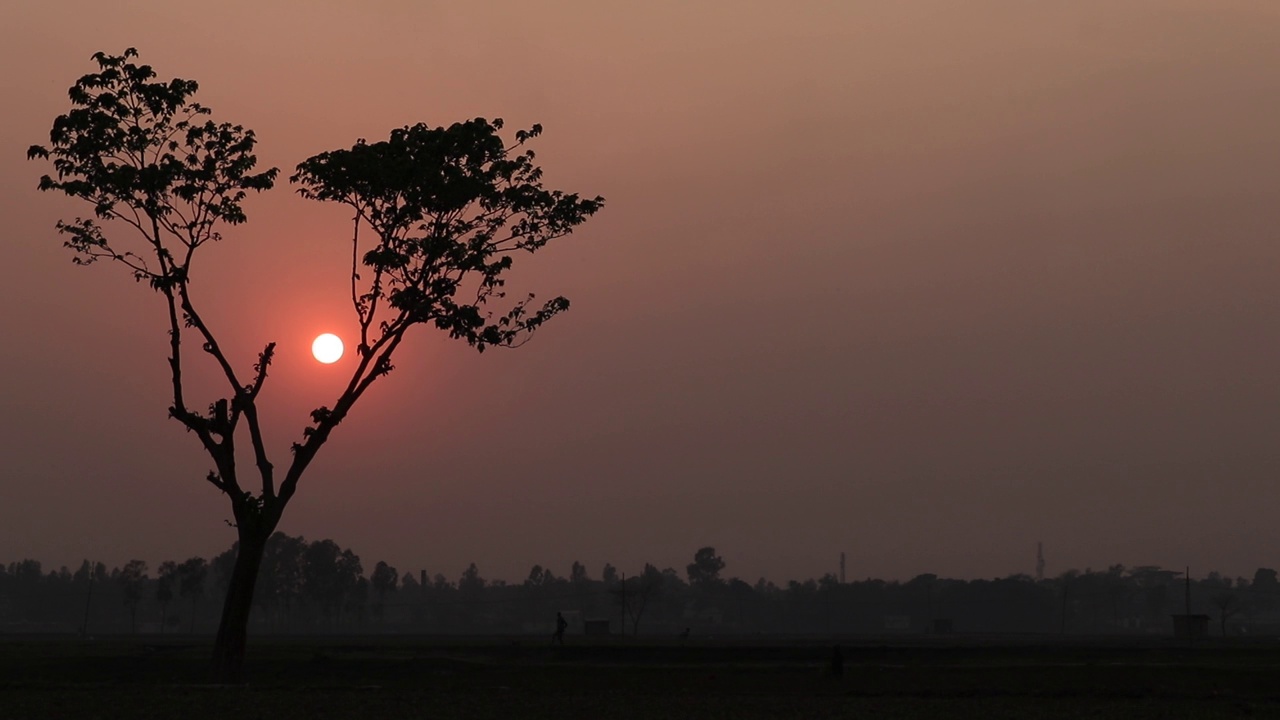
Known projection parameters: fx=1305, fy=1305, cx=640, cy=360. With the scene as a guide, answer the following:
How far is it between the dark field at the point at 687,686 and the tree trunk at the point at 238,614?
1.44m

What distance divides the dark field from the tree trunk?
144 cm

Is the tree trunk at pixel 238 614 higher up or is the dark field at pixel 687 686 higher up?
the tree trunk at pixel 238 614

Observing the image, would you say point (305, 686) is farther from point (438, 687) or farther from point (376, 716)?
point (376, 716)

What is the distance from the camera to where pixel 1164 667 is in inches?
2157

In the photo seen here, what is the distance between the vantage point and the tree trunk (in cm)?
4803

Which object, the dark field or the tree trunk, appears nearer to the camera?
the dark field

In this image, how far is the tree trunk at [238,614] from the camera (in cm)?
4803

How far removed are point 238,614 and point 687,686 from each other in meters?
17.3

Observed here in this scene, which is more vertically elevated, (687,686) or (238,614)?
(238,614)

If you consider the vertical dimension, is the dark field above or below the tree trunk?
below

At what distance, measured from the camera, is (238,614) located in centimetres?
4822

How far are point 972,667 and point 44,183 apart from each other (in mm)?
42474

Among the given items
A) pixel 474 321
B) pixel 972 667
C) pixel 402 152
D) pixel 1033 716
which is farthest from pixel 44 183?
pixel 972 667

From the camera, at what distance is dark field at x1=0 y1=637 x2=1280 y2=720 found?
126ft
